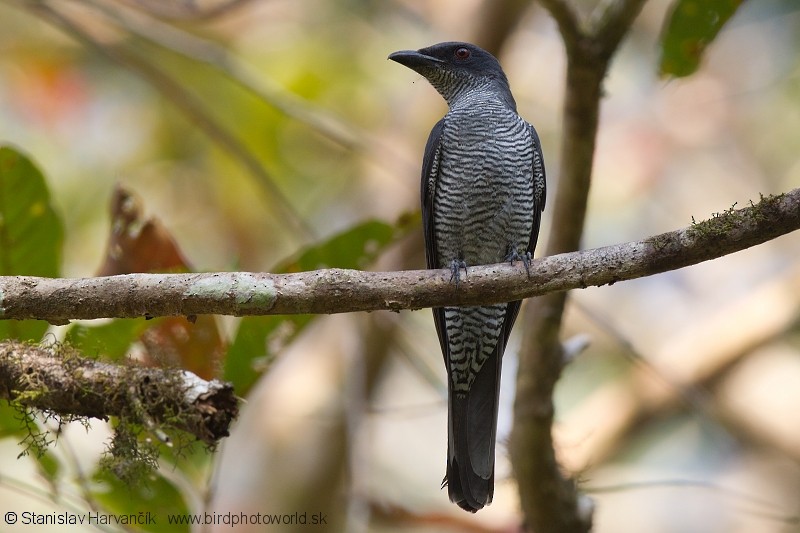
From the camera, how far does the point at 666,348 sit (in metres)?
6.95

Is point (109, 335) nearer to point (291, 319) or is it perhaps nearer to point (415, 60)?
point (291, 319)

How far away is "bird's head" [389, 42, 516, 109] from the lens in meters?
4.41

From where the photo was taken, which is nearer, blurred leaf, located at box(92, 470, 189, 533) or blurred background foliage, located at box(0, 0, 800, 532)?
blurred leaf, located at box(92, 470, 189, 533)

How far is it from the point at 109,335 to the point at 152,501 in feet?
2.47

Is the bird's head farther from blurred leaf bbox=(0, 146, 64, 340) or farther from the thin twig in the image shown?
blurred leaf bbox=(0, 146, 64, 340)

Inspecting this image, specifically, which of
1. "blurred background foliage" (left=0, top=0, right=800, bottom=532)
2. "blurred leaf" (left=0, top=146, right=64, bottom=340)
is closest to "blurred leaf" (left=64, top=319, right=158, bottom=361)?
"blurred background foliage" (left=0, top=0, right=800, bottom=532)

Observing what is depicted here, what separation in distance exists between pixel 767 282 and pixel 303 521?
4.33 m

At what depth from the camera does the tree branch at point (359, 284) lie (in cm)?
251

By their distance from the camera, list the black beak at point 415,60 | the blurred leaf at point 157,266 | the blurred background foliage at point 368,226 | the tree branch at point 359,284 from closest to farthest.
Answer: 1. the tree branch at point 359,284
2. the blurred leaf at point 157,266
3. the blurred background foliage at point 368,226
4. the black beak at point 415,60

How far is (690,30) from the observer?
12.2ft

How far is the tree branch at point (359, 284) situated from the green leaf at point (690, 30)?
4.66 feet

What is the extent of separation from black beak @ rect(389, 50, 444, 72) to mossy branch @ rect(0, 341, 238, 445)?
2.19m

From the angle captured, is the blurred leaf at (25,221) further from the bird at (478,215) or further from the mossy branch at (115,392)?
the bird at (478,215)

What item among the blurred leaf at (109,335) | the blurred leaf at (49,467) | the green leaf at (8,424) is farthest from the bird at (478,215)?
the green leaf at (8,424)
